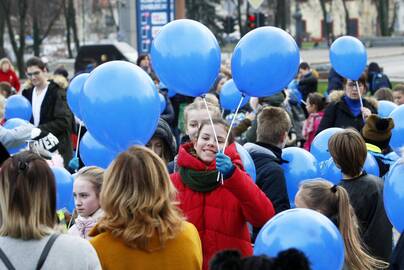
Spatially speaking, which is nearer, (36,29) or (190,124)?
(190,124)

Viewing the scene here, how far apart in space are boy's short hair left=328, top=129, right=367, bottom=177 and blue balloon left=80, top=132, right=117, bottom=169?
5.48 ft

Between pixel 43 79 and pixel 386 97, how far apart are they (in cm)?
391

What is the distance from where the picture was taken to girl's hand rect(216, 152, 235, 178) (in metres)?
4.46

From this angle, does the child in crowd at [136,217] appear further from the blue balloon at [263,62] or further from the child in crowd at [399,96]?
the child in crowd at [399,96]

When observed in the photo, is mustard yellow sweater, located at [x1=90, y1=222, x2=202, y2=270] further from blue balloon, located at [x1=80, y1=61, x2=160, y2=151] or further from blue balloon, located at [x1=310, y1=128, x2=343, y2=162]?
blue balloon, located at [x1=310, y1=128, x2=343, y2=162]

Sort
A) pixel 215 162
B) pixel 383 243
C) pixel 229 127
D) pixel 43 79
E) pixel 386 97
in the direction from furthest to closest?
pixel 386 97, pixel 43 79, pixel 383 243, pixel 229 127, pixel 215 162

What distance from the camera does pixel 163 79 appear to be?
5789mm

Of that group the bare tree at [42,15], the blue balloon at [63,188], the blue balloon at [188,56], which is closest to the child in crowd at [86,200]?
the blue balloon at [188,56]

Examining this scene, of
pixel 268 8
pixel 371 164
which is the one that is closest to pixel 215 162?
pixel 371 164

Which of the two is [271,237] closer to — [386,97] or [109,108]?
[109,108]

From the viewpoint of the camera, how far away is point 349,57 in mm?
9219

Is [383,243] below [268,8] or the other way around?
below

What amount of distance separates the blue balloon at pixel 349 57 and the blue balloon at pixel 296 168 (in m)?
2.38

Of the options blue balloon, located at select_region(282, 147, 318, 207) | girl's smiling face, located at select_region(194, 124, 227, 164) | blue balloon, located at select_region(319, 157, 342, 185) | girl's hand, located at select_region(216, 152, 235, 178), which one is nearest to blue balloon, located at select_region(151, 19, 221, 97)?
girl's smiling face, located at select_region(194, 124, 227, 164)
